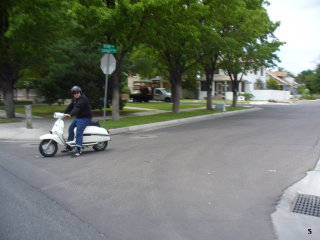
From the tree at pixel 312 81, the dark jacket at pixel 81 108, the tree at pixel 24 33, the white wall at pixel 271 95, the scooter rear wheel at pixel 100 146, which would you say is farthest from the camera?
the tree at pixel 312 81

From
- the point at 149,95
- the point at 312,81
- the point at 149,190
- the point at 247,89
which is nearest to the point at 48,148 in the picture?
the point at 149,190

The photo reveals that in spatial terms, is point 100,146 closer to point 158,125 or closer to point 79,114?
point 79,114

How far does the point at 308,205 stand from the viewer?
17.5 feet

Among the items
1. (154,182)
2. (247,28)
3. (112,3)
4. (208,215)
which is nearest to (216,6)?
(247,28)

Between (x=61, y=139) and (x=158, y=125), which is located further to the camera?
(x=158, y=125)

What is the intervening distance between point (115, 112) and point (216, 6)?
8.82 metres

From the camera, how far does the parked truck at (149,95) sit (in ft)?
133

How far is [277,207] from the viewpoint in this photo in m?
5.21

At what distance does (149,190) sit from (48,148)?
408 cm

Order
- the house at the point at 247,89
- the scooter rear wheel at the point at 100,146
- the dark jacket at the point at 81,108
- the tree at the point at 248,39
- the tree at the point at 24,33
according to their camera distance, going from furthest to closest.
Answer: the house at the point at 247,89 → the tree at the point at 248,39 → the tree at the point at 24,33 → the scooter rear wheel at the point at 100,146 → the dark jacket at the point at 81,108

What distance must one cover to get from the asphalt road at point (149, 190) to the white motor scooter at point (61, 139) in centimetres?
28

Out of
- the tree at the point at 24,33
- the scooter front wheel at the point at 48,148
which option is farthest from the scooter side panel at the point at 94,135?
the tree at the point at 24,33

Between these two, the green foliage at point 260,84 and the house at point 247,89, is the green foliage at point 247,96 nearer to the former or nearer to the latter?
the house at point 247,89

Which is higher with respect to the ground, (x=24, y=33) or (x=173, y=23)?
(x=173, y=23)
